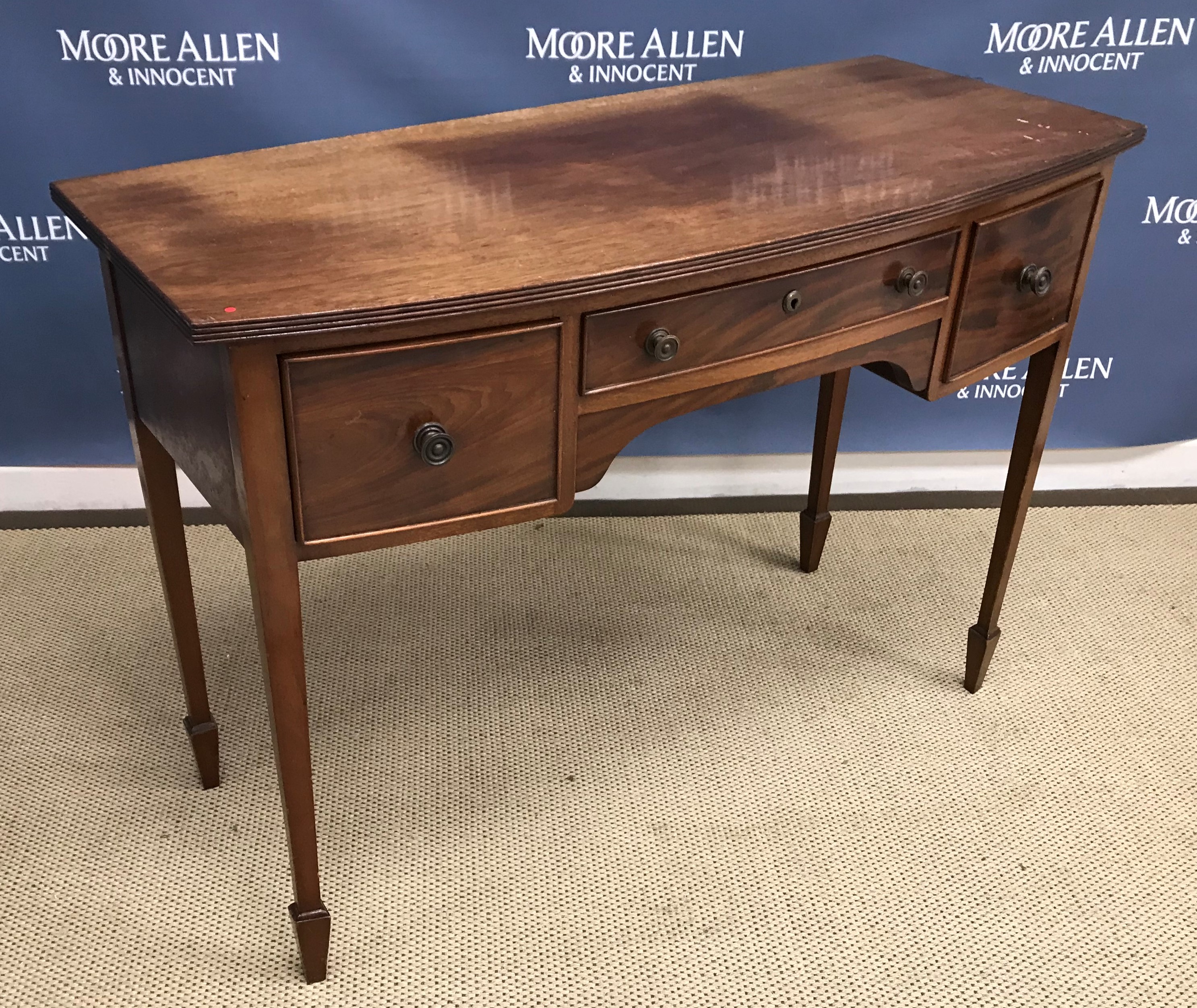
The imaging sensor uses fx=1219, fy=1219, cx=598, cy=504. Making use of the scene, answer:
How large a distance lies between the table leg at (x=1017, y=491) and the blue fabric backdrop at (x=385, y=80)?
2.00ft

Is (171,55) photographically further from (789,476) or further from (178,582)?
(789,476)

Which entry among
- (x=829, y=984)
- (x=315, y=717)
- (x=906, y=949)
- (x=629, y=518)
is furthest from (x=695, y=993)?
(x=629, y=518)

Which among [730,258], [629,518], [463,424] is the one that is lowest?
[629,518]

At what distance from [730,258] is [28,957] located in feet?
4.14

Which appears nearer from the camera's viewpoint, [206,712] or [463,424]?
[463,424]

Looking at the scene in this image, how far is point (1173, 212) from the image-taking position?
2396 mm

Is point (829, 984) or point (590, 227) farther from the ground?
point (590, 227)

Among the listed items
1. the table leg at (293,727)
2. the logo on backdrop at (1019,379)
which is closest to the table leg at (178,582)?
the table leg at (293,727)

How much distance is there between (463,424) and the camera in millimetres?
1279

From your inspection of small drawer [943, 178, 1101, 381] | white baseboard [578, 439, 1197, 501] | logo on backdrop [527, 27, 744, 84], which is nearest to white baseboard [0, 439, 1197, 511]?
white baseboard [578, 439, 1197, 501]

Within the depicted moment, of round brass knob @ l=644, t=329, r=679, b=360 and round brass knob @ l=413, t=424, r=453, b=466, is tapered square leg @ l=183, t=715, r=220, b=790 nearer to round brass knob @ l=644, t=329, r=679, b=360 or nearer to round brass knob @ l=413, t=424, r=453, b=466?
round brass knob @ l=413, t=424, r=453, b=466

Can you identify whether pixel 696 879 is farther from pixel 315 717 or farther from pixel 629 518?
pixel 629 518

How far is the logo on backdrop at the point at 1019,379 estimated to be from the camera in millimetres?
2547

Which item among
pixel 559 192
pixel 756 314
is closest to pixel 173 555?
pixel 559 192
